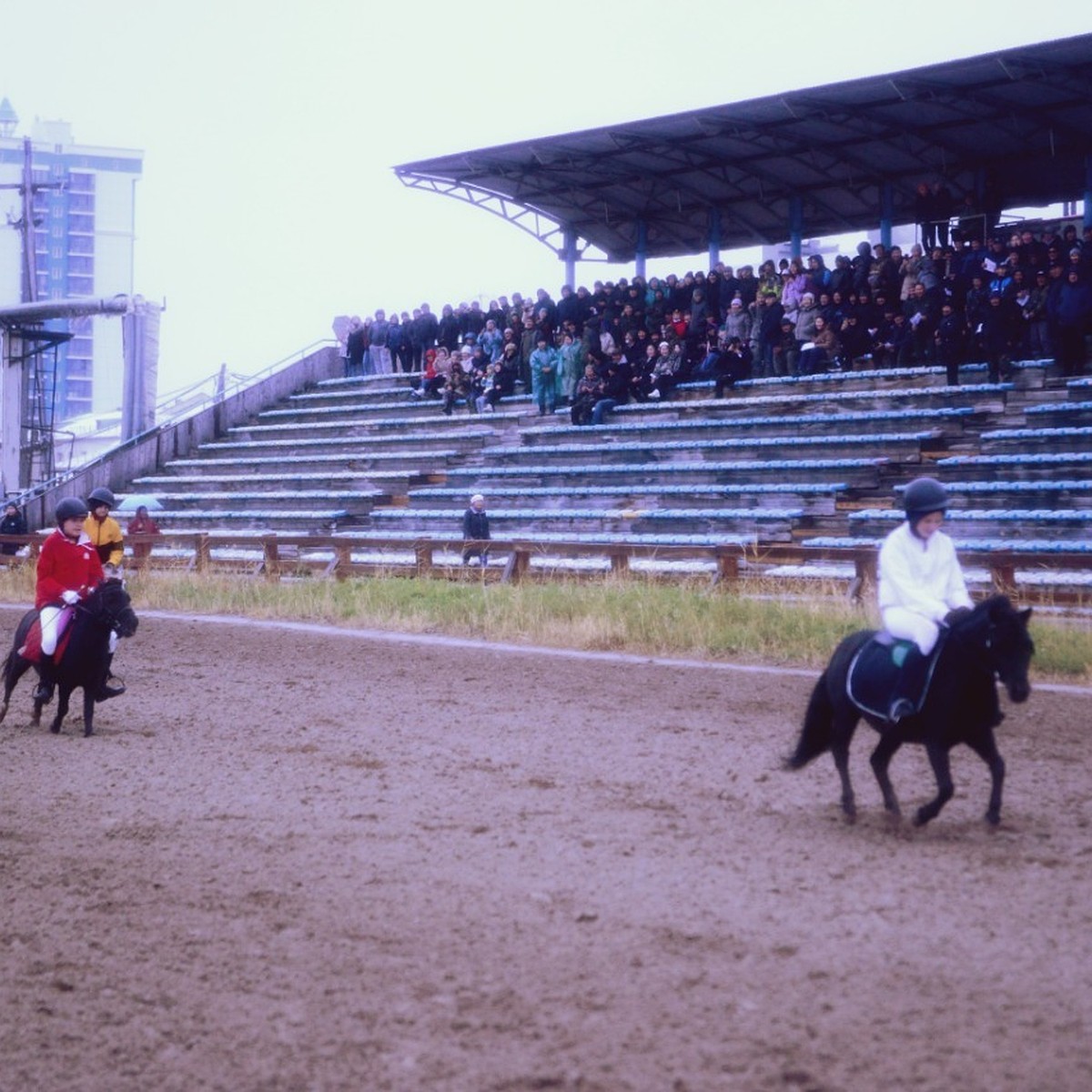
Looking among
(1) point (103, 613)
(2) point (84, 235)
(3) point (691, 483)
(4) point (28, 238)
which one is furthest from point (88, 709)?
(2) point (84, 235)

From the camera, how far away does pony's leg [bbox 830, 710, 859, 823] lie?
8.37 m

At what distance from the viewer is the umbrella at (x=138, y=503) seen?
34719mm

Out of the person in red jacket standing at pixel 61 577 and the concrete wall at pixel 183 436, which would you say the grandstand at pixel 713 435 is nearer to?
the concrete wall at pixel 183 436

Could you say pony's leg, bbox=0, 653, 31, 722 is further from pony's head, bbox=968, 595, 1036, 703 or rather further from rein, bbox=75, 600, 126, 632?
pony's head, bbox=968, 595, 1036, 703

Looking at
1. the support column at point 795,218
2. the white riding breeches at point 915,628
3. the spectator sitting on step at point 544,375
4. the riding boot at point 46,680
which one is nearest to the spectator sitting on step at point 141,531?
the spectator sitting on step at point 544,375

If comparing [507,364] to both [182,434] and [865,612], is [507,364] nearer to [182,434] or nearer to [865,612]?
[182,434]

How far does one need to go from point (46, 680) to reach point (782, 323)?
652 inches

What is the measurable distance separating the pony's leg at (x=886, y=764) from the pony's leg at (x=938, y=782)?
0.33 meters

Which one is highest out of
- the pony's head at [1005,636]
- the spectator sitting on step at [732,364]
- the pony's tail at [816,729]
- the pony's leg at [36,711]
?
the spectator sitting on step at [732,364]

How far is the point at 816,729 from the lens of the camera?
28.4 feet

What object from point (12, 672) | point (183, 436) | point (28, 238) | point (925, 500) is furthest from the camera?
point (28, 238)

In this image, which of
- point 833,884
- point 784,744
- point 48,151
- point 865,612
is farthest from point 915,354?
point 48,151

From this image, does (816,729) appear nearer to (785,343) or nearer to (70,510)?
(70,510)

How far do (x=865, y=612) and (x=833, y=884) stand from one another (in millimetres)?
9999
